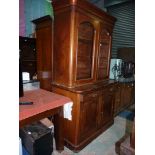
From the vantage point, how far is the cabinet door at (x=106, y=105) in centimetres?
267

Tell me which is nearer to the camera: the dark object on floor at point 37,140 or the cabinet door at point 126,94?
the dark object on floor at point 37,140

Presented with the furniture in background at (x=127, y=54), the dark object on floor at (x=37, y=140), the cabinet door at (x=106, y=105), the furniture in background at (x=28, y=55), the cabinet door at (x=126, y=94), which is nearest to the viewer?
the dark object on floor at (x=37, y=140)

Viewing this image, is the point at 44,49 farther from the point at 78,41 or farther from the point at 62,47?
the point at 78,41

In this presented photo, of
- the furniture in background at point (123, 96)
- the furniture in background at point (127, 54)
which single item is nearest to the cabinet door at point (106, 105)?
the furniture in background at point (123, 96)

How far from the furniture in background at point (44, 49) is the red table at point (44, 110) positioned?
19.5 inches

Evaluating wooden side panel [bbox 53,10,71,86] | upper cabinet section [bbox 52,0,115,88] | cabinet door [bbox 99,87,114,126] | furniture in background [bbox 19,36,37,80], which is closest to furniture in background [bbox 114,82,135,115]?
cabinet door [bbox 99,87,114,126]

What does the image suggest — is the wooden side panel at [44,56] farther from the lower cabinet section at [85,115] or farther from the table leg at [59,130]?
the table leg at [59,130]

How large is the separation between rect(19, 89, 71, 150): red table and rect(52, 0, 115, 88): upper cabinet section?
1.26ft

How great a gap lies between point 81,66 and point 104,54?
0.68m

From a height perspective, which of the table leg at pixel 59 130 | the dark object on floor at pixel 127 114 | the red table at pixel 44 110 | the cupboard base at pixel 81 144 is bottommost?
the cupboard base at pixel 81 144
